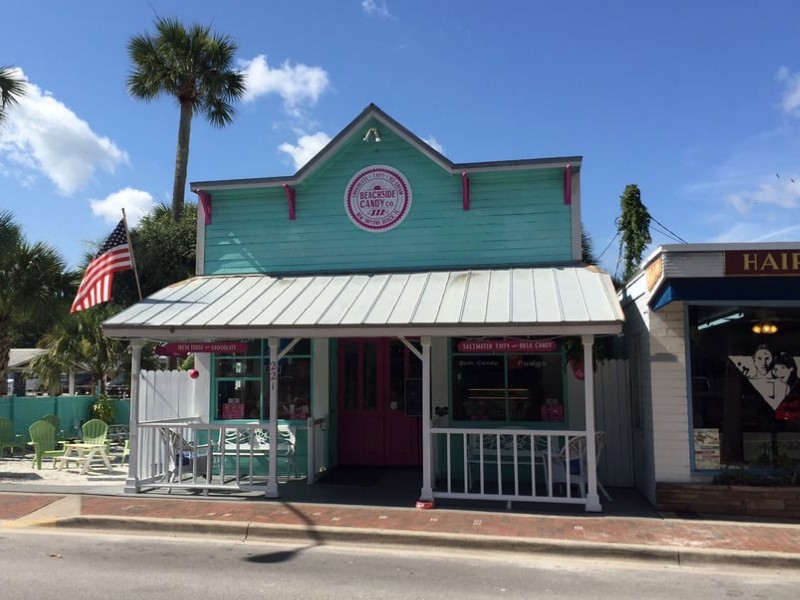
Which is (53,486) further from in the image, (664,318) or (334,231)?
(664,318)

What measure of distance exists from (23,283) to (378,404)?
1007 centimetres

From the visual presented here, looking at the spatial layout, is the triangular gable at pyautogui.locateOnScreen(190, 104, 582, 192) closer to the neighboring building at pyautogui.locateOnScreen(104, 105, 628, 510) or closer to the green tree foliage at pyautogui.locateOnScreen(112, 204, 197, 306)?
the neighboring building at pyautogui.locateOnScreen(104, 105, 628, 510)

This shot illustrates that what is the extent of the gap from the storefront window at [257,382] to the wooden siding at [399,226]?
1.47 metres

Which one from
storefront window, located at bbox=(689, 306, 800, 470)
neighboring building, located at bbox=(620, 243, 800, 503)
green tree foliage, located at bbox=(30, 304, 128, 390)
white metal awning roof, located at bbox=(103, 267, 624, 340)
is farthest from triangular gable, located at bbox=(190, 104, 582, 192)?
green tree foliage, located at bbox=(30, 304, 128, 390)

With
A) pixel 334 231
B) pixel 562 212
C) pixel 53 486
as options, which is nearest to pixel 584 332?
pixel 562 212

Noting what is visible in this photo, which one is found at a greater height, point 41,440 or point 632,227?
point 632,227

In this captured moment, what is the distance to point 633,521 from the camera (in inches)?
319

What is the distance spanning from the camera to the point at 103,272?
11.1 m

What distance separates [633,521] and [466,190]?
5608 mm

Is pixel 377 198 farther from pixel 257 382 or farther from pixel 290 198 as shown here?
pixel 257 382

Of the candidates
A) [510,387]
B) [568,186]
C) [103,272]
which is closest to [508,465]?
[510,387]

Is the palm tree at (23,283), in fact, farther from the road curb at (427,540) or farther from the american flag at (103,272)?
the road curb at (427,540)

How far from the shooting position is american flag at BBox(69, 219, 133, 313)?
36.0 ft

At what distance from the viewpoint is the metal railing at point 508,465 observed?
886cm
